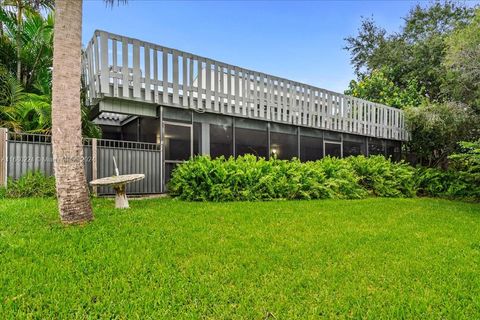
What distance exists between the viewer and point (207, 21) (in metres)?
11.8

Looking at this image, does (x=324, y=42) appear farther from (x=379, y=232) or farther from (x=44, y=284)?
(x=44, y=284)

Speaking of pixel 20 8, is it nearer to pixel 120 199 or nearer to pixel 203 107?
pixel 203 107

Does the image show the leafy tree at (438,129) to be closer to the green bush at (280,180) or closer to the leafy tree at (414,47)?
the leafy tree at (414,47)

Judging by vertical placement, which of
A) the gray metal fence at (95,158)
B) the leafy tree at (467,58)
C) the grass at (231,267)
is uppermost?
the leafy tree at (467,58)

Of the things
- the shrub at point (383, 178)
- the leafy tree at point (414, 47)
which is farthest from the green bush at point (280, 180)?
the leafy tree at point (414, 47)

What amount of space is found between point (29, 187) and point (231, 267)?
548cm

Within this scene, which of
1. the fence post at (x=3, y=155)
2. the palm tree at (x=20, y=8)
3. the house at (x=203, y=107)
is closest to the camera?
the fence post at (x=3, y=155)

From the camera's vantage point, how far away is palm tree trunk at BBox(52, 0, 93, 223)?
13.8 feet

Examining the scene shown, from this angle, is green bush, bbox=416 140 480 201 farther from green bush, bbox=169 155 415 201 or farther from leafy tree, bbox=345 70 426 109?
leafy tree, bbox=345 70 426 109

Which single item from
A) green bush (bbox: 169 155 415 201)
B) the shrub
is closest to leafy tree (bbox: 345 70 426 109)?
the shrub

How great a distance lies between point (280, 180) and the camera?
7.81m

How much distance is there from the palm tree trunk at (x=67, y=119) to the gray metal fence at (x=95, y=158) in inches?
128

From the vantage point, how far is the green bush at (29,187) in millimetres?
6340

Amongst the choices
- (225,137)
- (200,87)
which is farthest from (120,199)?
(225,137)
